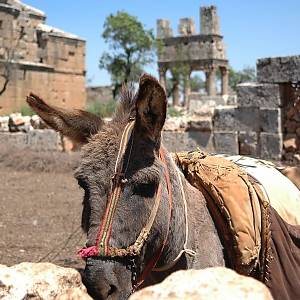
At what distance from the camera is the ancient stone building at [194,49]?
43531 millimetres

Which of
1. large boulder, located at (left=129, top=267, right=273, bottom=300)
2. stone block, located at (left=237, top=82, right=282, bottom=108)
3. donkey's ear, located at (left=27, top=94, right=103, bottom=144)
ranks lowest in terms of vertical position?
large boulder, located at (left=129, top=267, right=273, bottom=300)

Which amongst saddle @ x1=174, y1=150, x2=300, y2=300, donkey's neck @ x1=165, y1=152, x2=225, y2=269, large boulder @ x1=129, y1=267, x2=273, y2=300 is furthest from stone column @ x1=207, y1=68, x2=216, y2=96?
large boulder @ x1=129, y1=267, x2=273, y2=300

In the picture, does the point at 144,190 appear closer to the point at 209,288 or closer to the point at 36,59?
the point at 209,288

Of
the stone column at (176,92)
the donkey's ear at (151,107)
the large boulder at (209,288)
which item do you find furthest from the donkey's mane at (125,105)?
the stone column at (176,92)

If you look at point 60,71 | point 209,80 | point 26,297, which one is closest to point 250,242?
point 26,297

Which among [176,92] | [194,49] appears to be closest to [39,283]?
[194,49]

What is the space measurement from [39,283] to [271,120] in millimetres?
8759

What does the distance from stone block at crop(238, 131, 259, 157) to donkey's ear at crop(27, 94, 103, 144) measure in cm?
807

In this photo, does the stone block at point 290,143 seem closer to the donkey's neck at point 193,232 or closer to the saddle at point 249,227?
the saddle at point 249,227

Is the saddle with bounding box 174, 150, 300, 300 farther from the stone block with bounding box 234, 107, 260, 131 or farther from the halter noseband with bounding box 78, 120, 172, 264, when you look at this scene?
the stone block with bounding box 234, 107, 260, 131

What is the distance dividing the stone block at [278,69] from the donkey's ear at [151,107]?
765 cm

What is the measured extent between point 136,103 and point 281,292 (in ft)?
3.88

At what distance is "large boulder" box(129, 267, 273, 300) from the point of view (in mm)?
1205

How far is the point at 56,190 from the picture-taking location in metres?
11.1
